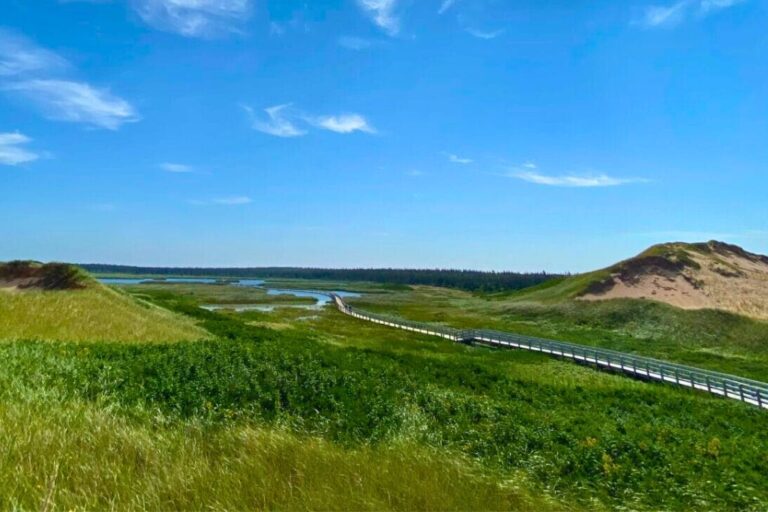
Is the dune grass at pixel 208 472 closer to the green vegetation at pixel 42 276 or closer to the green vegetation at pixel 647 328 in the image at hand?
the green vegetation at pixel 647 328

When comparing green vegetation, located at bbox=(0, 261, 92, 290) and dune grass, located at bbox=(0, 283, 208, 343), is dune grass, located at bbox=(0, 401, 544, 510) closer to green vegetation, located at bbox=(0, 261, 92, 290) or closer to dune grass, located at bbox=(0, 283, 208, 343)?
dune grass, located at bbox=(0, 283, 208, 343)

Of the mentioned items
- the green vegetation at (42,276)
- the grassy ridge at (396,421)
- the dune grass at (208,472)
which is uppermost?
the green vegetation at (42,276)

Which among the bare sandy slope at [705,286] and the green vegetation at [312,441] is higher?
the bare sandy slope at [705,286]

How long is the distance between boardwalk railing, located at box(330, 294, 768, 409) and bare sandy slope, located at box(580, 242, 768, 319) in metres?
28.6

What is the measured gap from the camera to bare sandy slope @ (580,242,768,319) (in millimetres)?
62250

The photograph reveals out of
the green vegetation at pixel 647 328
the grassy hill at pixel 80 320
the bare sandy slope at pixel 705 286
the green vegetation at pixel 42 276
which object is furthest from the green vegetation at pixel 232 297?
the bare sandy slope at pixel 705 286

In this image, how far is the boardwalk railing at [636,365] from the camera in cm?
2627

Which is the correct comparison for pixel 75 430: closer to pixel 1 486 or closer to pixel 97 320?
pixel 1 486

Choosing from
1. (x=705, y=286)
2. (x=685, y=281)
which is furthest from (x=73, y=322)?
(x=705, y=286)

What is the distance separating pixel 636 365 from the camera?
112ft

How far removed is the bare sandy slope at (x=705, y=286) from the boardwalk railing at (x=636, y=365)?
28.6m

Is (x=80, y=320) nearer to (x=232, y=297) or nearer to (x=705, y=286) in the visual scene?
(x=705, y=286)

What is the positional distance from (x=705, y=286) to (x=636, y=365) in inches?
1655

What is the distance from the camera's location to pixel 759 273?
75.2 m
